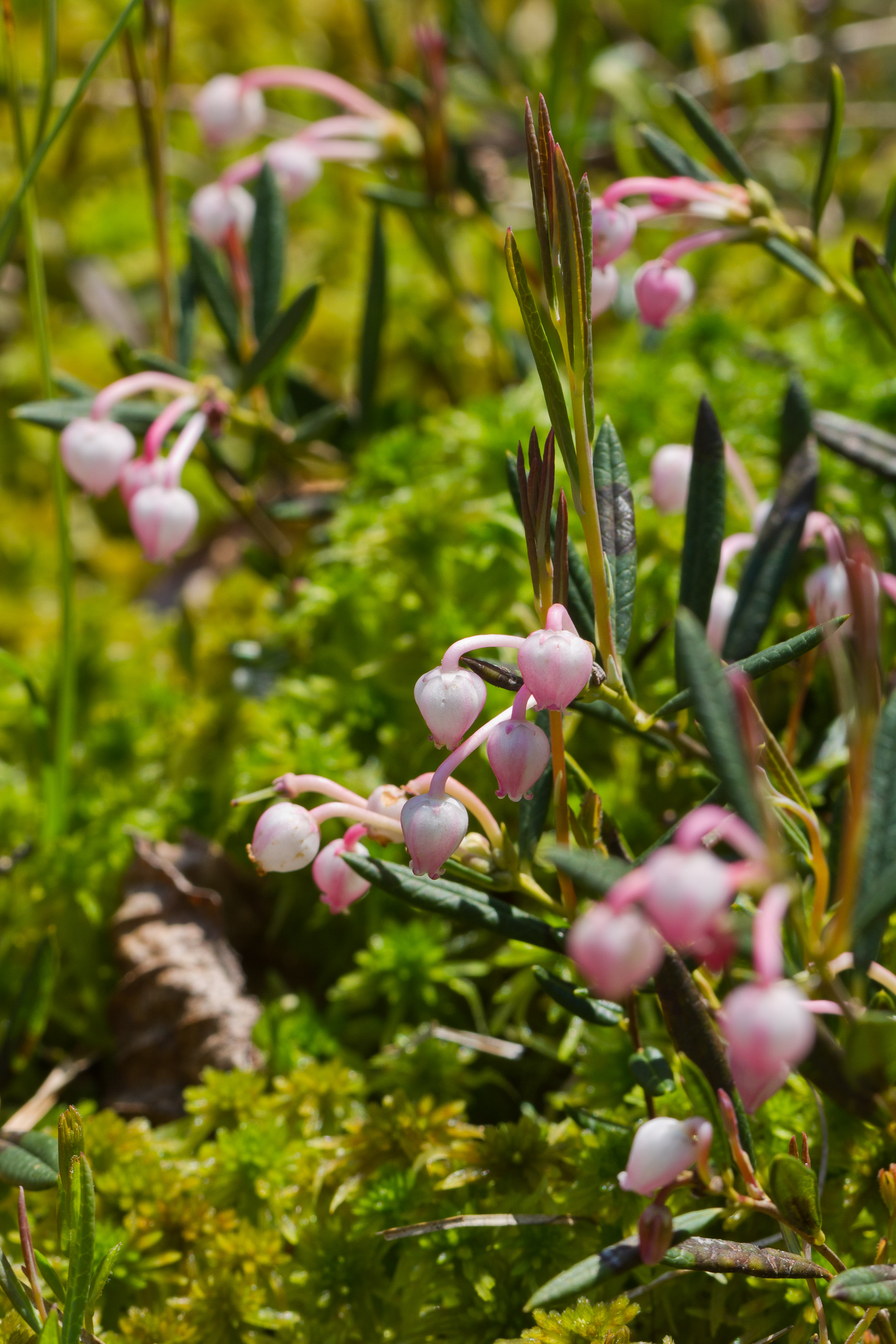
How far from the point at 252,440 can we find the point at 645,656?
685 mm

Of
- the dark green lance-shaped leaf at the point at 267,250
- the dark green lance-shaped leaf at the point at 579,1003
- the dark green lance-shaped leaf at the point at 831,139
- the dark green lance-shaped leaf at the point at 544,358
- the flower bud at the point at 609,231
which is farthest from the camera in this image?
the dark green lance-shaped leaf at the point at 267,250

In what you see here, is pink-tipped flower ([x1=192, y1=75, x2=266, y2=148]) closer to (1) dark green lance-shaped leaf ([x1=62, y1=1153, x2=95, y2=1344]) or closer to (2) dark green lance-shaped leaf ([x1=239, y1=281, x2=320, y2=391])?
(2) dark green lance-shaped leaf ([x1=239, y1=281, x2=320, y2=391])

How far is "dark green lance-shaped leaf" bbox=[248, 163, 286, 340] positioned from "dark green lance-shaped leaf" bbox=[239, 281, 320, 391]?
3.0 inches

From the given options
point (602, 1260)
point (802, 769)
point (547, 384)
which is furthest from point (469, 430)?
point (602, 1260)

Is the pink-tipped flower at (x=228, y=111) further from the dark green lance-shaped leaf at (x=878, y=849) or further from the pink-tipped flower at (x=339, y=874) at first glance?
the dark green lance-shaped leaf at (x=878, y=849)

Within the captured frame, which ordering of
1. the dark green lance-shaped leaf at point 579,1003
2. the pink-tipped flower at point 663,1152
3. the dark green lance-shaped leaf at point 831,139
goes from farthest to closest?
the dark green lance-shaped leaf at point 831,139 < the dark green lance-shaped leaf at point 579,1003 < the pink-tipped flower at point 663,1152

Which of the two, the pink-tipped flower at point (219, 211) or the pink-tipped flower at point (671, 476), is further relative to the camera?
the pink-tipped flower at point (219, 211)

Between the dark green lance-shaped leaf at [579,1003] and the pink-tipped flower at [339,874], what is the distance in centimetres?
15

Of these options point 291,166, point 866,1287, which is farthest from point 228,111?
point 866,1287

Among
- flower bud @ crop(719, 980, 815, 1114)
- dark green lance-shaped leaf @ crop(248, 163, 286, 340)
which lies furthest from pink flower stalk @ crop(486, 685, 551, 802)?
dark green lance-shaped leaf @ crop(248, 163, 286, 340)

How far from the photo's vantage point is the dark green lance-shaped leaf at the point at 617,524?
85 cm

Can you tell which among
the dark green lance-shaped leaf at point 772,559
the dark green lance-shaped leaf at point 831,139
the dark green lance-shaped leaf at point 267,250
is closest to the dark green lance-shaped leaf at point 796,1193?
the dark green lance-shaped leaf at point 772,559

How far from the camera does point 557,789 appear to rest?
0.76 metres

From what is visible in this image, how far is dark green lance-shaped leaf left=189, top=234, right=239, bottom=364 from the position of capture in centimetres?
140
